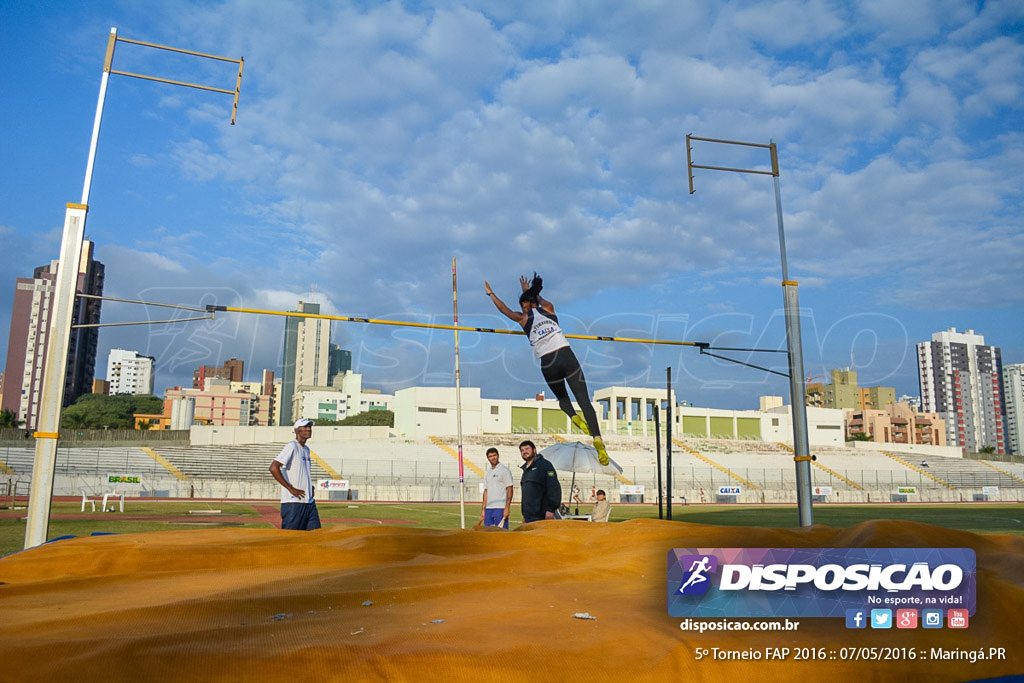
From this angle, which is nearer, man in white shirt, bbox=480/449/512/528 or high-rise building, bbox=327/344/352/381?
man in white shirt, bbox=480/449/512/528

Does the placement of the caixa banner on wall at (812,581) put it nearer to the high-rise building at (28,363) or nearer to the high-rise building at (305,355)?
the high-rise building at (28,363)

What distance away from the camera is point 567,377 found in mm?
6605

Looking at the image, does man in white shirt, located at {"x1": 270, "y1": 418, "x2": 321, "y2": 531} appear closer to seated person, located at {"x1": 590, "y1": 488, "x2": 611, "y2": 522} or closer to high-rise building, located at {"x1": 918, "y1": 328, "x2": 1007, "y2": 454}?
seated person, located at {"x1": 590, "y1": 488, "x2": 611, "y2": 522}

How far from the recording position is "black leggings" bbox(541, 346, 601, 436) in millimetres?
6465

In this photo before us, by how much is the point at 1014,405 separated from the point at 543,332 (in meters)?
142

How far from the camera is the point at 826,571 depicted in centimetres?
230

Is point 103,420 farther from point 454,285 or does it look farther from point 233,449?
point 454,285

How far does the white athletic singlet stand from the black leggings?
54 millimetres

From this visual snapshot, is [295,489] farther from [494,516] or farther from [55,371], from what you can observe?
[55,371]

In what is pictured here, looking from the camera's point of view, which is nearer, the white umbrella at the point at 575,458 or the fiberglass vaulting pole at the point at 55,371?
the fiberglass vaulting pole at the point at 55,371

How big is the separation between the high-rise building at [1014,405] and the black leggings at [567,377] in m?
133

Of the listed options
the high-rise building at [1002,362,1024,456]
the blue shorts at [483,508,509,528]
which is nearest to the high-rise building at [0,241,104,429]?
the blue shorts at [483,508,509,528]

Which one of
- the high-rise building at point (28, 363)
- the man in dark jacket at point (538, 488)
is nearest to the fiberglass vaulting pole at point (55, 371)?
the man in dark jacket at point (538, 488)

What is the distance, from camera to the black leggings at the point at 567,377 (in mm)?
6465
